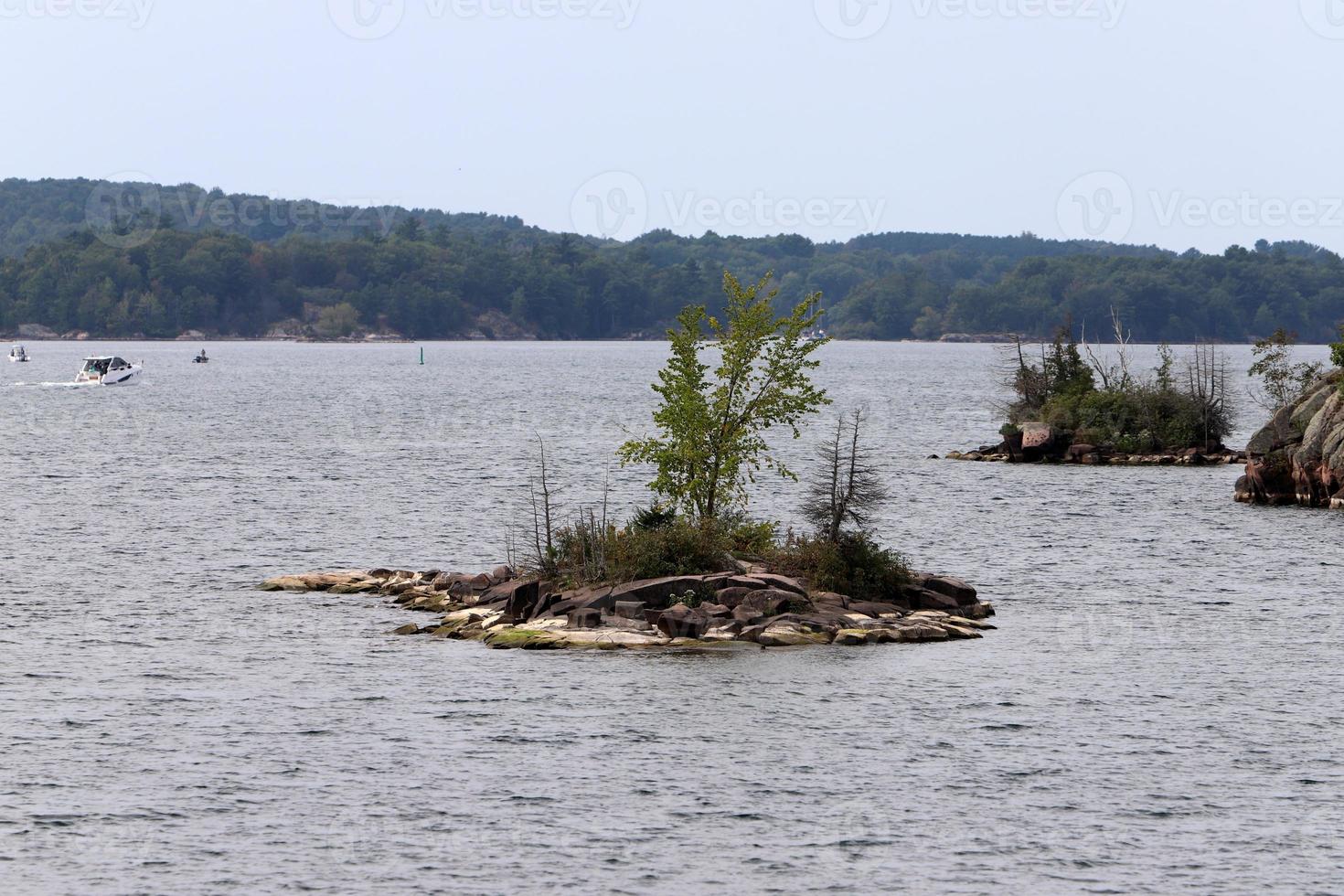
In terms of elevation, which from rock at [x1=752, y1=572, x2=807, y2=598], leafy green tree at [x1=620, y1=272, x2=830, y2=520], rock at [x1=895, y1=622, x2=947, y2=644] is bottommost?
rock at [x1=895, y1=622, x2=947, y2=644]

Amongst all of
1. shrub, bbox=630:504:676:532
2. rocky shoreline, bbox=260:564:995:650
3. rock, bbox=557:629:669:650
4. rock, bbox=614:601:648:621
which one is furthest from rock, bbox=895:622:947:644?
shrub, bbox=630:504:676:532

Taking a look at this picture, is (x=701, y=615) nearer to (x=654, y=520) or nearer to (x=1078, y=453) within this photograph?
(x=654, y=520)

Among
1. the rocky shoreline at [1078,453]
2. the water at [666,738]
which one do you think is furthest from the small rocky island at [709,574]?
the rocky shoreline at [1078,453]

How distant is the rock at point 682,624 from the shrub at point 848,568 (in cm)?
500

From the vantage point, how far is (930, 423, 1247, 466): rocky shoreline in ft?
337

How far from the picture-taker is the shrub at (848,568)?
4894 cm

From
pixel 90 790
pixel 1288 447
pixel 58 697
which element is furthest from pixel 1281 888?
pixel 1288 447

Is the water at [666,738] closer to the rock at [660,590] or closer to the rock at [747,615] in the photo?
the rock at [747,615]

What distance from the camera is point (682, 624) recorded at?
44938mm

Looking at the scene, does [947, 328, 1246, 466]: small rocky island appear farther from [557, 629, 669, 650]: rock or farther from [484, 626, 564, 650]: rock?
[484, 626, 564, 650]: rock

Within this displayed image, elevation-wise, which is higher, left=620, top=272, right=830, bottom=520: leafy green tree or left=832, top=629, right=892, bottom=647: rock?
left=620, top=272, right=830, bottom=520: leafy green tree

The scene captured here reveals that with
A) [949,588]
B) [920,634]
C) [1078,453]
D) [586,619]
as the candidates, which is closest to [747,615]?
[586,619]

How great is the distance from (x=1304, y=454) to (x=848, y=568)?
40.3 metres

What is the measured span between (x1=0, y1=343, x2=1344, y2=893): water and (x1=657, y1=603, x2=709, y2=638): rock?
174 cm
